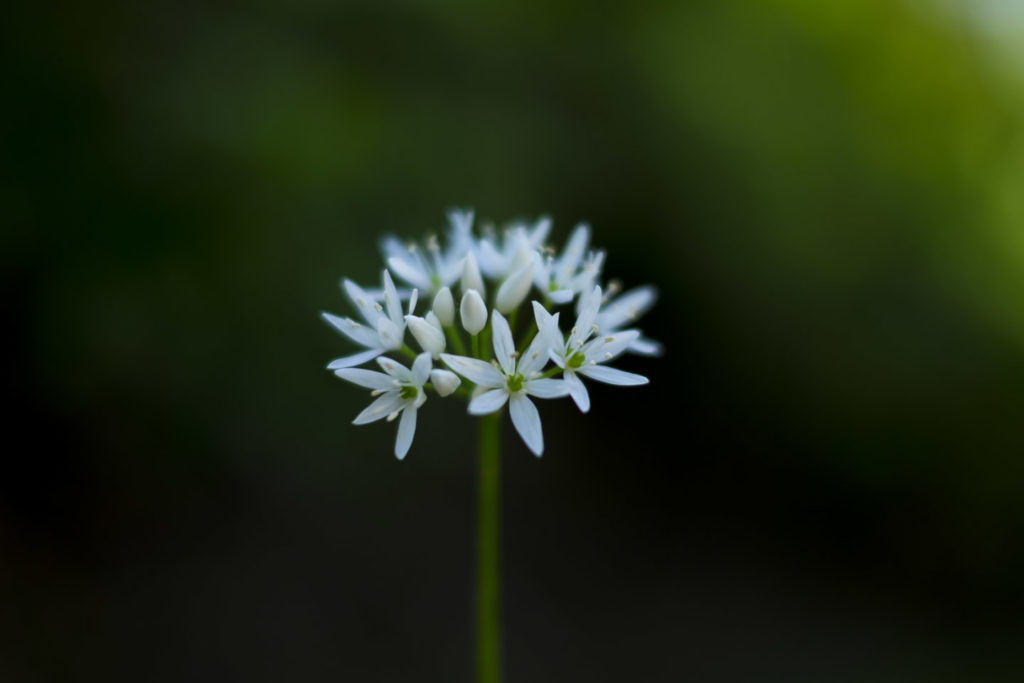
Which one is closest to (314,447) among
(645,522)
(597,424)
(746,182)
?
(597,424)

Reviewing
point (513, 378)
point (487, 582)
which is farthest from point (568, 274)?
point (487, 582)

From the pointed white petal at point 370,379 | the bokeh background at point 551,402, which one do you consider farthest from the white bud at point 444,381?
the bokeh background at point 551,402

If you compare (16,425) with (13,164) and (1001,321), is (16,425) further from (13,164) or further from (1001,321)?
(1001,321)

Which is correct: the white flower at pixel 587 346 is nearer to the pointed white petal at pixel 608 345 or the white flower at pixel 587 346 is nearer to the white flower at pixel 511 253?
the pointed white petal at pixel 608 345

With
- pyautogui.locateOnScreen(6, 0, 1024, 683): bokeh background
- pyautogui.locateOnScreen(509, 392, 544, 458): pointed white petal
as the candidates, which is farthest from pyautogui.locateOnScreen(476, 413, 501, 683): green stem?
pyautogui.locateOnScreen(6, 0, 1024, 683): bokeh background

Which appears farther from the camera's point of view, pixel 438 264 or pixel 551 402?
pixel 551 402

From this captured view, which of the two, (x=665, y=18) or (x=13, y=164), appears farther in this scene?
(x=665, y=18)

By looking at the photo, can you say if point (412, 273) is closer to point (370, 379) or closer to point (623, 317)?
point (370, 379)
